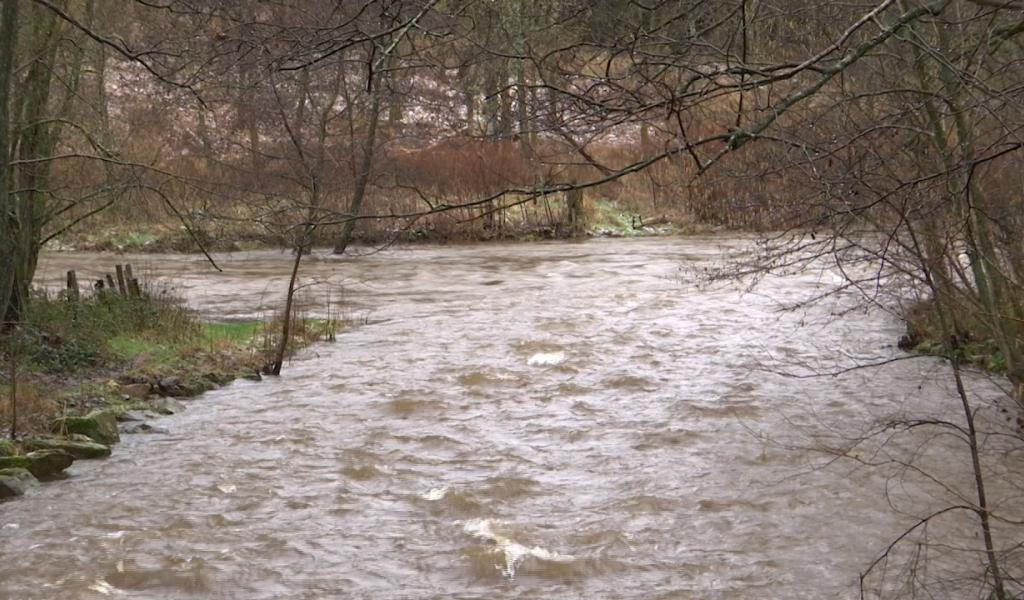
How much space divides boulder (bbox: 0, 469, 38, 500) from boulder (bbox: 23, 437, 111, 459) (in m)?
0.54

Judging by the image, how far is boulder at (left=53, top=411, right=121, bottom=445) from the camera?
922cm

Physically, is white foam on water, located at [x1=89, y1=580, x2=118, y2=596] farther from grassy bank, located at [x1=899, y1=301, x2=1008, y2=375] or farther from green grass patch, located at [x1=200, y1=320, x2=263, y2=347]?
green grass patch, located at [x1=200, y1=320, x2=263, y2=347]

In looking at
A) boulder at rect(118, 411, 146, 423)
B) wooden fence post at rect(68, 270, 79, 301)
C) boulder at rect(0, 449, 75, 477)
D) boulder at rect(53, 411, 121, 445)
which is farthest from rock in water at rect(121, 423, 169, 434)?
wooden fence post at rect(68, 270, 79, 301)

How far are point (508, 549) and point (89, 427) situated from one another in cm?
438

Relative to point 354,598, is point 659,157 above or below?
above

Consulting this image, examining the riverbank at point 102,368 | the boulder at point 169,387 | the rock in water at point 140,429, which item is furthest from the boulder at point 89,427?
the boulder at point 169,387

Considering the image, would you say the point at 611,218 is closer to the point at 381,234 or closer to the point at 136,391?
the point at 381,234

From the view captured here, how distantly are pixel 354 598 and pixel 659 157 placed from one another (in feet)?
10.4

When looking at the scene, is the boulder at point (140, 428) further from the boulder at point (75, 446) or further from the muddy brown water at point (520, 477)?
the boulder at point (75, 446)

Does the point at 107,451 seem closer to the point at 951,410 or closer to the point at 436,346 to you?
the point at 436,346

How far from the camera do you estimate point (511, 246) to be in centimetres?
2734

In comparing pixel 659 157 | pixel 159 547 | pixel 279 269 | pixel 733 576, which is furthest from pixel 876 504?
pixel 279 269

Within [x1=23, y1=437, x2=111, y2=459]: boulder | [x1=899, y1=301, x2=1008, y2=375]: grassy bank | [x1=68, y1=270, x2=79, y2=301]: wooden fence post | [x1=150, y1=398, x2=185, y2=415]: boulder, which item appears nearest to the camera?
[x1=23, y1=437, x2=111, y2=459]: boulder

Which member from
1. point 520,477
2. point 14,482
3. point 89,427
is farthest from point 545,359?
point 14,482
